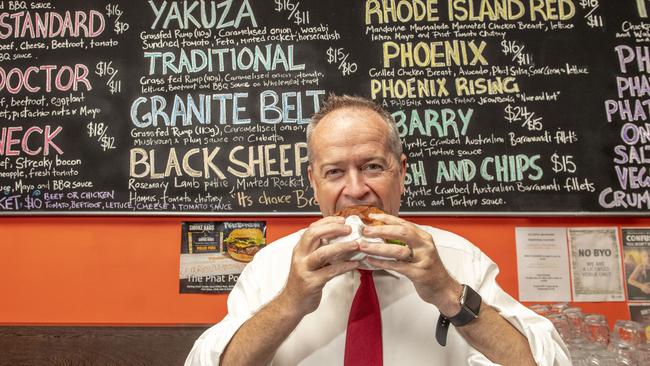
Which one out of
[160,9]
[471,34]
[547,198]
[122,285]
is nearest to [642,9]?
[471,34]

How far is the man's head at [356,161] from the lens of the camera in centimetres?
181

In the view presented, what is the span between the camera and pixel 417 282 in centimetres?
148

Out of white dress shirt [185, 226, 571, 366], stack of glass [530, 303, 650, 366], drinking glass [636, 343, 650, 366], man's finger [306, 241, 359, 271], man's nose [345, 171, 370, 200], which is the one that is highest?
man's nose [345, 171, 370, 200]

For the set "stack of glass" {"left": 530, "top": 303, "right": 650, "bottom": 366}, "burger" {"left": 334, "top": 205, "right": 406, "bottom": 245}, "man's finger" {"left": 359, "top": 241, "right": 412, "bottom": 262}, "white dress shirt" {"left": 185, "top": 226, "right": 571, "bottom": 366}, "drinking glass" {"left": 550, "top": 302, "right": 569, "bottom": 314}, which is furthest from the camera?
"drinking glass" {"left": 550, "top": 302, "right": 569, "bottom": 314}

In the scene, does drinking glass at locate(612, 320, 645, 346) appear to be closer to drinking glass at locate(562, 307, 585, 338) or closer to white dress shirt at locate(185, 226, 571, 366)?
drinking glass at locate(562, 307, 585, 338)

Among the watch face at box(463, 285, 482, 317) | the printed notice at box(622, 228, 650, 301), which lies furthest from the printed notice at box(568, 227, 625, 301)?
the watch face at box(463, 285, 482, 317)

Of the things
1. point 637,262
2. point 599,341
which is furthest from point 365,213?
point 637,262

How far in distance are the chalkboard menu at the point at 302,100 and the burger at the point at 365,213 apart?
1.14 metres

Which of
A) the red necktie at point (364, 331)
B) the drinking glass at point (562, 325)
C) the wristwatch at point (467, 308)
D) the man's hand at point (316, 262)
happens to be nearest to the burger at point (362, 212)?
the man's hand at point (316, 262)

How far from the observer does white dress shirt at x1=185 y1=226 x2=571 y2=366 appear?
1.71 meters

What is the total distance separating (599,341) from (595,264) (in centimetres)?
65

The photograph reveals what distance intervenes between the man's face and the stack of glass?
1150 mm

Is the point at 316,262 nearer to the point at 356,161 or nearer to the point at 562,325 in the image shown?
the point at 356,161

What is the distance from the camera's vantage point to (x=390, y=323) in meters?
1.83
